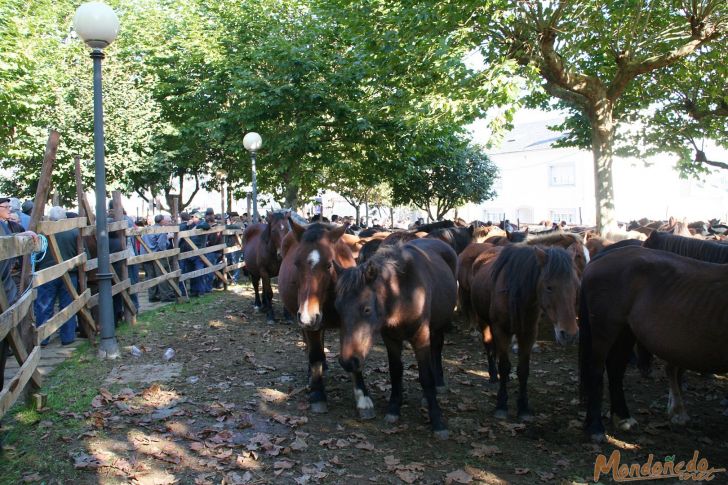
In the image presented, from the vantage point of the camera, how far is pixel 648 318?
189 inches

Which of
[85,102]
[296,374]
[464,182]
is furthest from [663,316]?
[464,182]

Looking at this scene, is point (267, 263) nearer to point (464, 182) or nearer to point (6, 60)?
point (6, 60)

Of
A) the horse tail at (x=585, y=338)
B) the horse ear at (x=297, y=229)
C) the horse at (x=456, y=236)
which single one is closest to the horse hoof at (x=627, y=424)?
the horse tail at (x=585, y=338)

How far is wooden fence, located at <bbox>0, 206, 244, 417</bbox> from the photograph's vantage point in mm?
4583

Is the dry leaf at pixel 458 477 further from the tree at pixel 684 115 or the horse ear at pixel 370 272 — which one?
the tree at pixel 684 115

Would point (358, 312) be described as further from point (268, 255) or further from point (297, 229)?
point (268, 255)

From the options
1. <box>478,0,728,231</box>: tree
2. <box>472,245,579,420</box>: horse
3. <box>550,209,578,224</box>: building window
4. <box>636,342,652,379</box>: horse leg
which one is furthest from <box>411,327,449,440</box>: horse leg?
<box>550,209,578,224</box>: building window

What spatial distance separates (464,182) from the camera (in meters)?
29.5

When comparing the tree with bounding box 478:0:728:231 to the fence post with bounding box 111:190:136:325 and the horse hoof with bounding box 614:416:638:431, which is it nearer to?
the horse hoof with bounding box 614:416:638:431

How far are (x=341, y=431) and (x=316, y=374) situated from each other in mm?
776

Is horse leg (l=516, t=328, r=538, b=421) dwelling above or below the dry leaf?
above

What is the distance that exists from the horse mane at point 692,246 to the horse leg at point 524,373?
90.5 inches

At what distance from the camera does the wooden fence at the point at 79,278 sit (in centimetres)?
458

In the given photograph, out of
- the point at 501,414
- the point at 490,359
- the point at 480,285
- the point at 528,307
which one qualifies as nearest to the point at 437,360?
the point at 490,359
